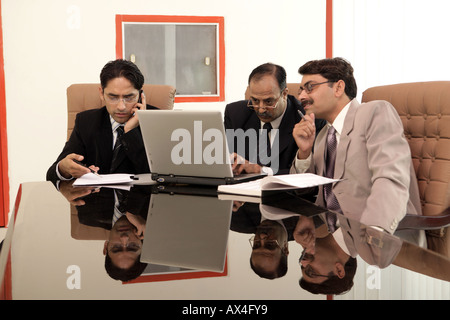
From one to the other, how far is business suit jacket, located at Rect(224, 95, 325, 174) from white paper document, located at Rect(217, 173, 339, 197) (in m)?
0.75

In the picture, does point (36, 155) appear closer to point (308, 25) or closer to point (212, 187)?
point (308, 25)

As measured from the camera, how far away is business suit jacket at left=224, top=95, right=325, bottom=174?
269 centimetres

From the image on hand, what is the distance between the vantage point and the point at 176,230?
49.0 inches

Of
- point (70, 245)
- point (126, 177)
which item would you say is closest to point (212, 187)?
point (126, 177)

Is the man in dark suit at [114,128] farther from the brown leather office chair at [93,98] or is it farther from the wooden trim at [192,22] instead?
the wooden trim at [192,22]

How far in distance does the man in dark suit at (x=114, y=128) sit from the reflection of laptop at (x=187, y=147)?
51 centimetres

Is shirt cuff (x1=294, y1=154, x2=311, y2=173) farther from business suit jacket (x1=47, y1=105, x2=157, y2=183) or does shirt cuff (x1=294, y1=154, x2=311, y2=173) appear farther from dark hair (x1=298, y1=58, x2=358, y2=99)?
business suit jacket (x1=47, y1=105, x2=157, y2=183)

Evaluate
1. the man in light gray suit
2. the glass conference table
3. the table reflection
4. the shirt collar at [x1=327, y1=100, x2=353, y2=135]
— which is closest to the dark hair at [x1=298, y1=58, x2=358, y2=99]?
the man in light gray suit

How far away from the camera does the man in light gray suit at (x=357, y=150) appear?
1786mm

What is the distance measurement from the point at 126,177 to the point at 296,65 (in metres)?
2.88

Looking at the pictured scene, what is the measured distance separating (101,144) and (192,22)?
2.20m

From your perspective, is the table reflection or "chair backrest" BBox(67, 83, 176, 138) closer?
the table reflection

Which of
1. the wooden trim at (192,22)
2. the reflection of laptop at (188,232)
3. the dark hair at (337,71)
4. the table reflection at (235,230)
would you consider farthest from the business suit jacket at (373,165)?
the wooden trim at (192,22)
